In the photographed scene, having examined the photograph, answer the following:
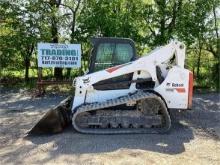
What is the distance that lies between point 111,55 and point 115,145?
2.33 metres

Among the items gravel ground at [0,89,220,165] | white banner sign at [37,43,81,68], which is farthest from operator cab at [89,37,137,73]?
white banner sign at [37,43,81,68]

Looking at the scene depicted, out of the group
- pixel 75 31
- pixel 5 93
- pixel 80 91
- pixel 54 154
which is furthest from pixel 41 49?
pixel 54 154

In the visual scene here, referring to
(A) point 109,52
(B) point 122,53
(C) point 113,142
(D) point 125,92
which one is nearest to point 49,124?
(C) point 113,142

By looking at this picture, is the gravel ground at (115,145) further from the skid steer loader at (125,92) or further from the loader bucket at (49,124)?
the skid steer loader at (125,92)

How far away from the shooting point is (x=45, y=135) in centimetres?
861

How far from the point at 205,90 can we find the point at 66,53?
17.9 ft

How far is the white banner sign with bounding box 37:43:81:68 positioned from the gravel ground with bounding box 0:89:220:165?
12.8 feet

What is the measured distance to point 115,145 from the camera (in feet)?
25.5

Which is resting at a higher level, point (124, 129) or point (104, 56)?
point (104, 56)

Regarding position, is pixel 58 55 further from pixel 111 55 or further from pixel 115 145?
pixel 115 145

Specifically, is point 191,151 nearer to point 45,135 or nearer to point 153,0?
point 45,135

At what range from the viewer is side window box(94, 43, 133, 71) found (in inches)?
370

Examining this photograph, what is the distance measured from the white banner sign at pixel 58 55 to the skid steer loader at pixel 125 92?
201 inches

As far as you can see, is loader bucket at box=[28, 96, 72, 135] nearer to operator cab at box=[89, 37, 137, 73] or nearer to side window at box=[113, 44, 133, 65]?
operator cab at box=[89, 37, 137, 73]
